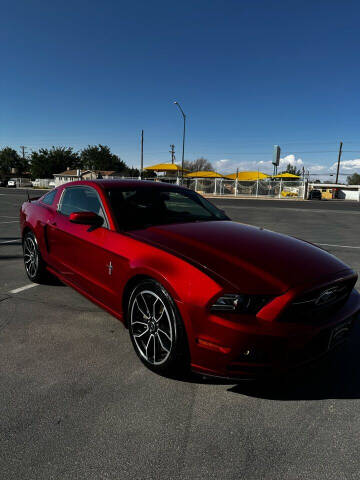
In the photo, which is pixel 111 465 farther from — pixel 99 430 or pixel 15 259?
pixel 15 259

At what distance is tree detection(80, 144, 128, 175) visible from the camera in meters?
93.9

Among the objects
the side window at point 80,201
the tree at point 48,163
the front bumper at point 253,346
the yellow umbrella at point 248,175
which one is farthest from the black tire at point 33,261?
the tree at point 48,163

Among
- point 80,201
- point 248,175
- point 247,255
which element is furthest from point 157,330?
point 248,175

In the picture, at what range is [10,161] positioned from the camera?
10325cm

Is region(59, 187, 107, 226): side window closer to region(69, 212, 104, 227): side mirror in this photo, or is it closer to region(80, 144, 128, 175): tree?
region(69, 212, 104, 227): side mirror

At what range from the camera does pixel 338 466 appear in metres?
1.70

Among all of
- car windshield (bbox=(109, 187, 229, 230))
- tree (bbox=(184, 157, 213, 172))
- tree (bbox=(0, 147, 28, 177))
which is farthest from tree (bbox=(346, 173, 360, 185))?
car windshield (bbox=(109, 187, 229, 230))

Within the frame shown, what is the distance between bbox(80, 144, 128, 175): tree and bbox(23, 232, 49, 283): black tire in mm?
92843

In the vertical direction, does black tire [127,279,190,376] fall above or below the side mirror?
below

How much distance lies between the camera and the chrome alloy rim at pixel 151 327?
2.36 m

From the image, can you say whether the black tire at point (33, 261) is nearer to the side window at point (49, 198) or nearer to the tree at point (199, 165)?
the side window at point (49, 198)

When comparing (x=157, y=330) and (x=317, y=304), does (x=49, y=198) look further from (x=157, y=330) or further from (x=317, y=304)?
(x=317, y=304)

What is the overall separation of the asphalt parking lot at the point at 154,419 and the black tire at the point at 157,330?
150 mm

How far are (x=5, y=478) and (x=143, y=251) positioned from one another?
5.06ft
